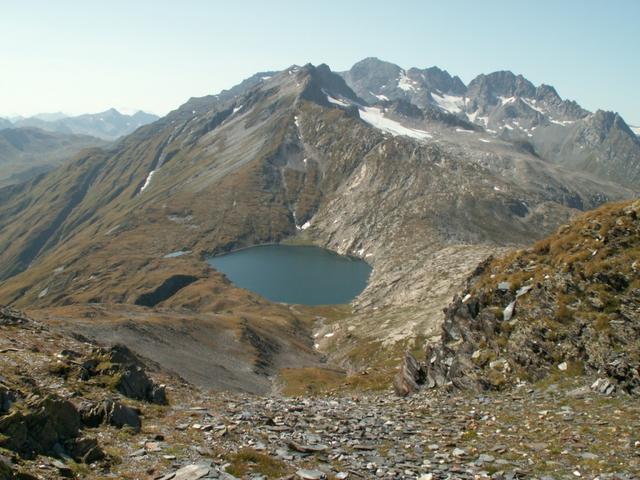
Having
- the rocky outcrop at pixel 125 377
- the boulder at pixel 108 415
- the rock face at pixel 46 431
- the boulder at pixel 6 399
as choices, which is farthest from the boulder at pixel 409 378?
the boulder at pixel 6 399

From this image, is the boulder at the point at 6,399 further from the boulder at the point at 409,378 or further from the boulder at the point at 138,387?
the boulder at the point at 409,378

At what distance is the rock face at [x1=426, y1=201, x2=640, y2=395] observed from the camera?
94.4 feet

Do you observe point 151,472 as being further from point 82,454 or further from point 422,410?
point 422,410

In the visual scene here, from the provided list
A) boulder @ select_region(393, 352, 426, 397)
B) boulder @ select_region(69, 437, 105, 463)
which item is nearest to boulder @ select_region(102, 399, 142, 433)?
boulder @ select_region(69, 437, 105, 463)

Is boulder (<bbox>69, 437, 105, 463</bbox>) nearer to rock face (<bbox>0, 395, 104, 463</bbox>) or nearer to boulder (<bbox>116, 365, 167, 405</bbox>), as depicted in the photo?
rock face (<bbox>0, 395, 104, 463</bbox>)

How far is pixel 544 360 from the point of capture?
31.2 metres

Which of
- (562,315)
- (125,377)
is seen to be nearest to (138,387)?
(125,377)

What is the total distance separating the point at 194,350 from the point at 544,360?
Answer: 75.3 m

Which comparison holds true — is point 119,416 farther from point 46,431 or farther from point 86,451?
point 46,431

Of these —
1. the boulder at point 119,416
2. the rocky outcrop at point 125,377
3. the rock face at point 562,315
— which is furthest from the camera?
the rocky outcrop at point 125,377

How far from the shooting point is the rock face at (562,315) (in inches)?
1133

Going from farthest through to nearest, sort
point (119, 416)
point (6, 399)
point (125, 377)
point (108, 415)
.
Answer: point (125, 377) < point (119, 416) < point (108, 415) < point (6, 399)

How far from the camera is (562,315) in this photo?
32312mm

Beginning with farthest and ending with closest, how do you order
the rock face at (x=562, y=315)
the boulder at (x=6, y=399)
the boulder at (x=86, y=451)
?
the rock face at (x=562, y=315), the boulder at (x=6, y=399), the boulder at (x=86, y=451)
